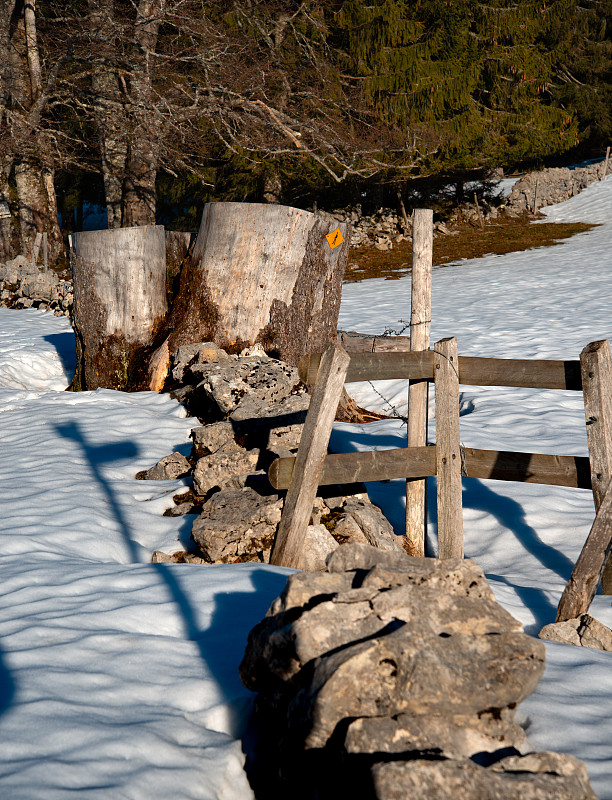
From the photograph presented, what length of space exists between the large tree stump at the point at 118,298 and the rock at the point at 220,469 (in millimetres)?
2861

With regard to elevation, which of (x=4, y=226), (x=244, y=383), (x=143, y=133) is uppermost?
(x=143, y=133)

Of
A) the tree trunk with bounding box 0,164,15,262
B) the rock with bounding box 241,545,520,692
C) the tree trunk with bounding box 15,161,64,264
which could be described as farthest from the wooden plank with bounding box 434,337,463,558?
the tree trunk with bounding box 0,164,15,262

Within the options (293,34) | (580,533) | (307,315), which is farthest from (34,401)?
(293,34)

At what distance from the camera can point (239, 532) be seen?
399cm

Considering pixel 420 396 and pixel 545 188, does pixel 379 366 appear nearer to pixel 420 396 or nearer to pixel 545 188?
pixel 420 396

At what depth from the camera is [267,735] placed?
218 centimetres

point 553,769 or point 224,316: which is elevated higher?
point 224,316

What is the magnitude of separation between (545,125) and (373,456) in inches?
887

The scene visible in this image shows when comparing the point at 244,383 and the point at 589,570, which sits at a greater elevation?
the point at 244,383

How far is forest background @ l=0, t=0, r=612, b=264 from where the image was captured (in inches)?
561

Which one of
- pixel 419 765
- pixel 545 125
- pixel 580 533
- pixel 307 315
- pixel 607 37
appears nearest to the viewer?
pixel 419 765

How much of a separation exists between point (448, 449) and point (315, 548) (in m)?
0.98

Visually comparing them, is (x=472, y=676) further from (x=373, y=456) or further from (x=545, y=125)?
(x=545, y=125)

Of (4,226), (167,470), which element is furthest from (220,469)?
(4,226)
